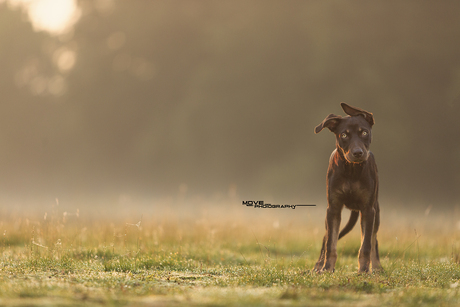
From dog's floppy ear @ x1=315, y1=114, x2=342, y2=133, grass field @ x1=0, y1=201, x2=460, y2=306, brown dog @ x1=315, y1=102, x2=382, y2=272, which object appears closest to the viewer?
grass field @ x1=0, y1=201, x2=460, y2=306

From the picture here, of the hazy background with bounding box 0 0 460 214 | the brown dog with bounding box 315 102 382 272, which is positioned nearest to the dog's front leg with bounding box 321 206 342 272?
the brown dog with bounding box 315 102 382 272

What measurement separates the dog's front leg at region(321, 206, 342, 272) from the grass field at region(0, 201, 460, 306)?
0.34 meters

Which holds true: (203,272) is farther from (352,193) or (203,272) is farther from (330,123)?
(330,123)

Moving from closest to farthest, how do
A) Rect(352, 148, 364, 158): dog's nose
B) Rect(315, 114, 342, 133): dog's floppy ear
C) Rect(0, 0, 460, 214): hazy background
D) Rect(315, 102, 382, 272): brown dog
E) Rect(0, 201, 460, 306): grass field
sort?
Rect(0, 201, 460, 306): grass field < Rect(352, 148, 364, 158): dog's nose < Rect(315, 102, 382, 272): brown dog < Rect(315, 114, 342, 133): dog's floppy ear < Rect(0, 0, 460, 214): hazy background

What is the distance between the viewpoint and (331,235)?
7.30 meters

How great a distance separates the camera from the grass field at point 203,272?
5.15 meters

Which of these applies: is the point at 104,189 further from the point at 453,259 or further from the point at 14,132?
the point at 453,259

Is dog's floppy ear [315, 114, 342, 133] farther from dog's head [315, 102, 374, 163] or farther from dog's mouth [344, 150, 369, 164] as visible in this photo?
dog's mouth [344, 150, 369, 164]

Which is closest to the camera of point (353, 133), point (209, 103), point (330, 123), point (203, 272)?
point (353, 133)

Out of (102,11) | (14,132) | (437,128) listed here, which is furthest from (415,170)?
(14,132)

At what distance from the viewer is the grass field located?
515 cm

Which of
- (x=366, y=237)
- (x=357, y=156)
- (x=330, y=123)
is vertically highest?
(x=330, y=123)

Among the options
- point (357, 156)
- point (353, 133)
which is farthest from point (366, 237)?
point (353, 133)

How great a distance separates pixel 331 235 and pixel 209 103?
3123cm
